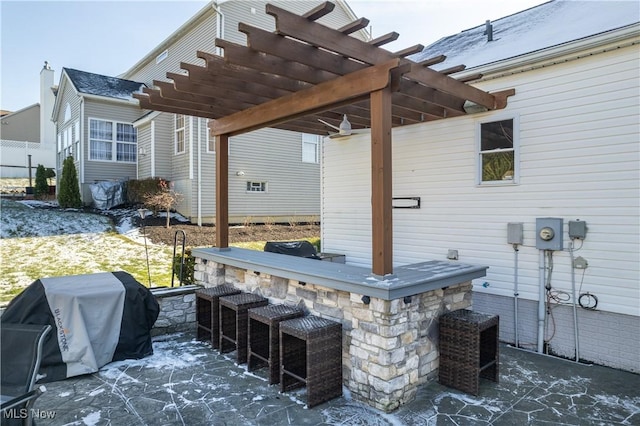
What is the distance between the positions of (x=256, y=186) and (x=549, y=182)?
9536 millimetres

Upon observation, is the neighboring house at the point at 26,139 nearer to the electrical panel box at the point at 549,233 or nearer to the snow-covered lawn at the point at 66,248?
the snow-covered lawn at the point at 66,248

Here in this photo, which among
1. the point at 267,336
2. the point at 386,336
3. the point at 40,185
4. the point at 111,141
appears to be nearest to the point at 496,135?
the point at 386,336

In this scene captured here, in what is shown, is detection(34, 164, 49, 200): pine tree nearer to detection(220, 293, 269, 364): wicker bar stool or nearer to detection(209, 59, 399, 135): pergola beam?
detection(209, 59, 399, 135): pergola beam

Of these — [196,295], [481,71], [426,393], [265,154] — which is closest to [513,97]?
[481,71]

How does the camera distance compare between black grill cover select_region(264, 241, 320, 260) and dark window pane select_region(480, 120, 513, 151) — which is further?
black grill cover select_region(264, 241, 320, 260)

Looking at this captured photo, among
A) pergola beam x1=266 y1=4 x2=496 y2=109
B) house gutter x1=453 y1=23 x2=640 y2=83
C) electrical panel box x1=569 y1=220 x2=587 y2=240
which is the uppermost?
house gutter x1=453 y1=23 x2=640 y2=83

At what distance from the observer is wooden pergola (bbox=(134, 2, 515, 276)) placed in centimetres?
304

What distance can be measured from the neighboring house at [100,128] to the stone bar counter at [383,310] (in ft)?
37.3

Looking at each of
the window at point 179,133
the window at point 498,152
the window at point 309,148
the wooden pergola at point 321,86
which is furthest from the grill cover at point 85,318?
the window at point 309,148

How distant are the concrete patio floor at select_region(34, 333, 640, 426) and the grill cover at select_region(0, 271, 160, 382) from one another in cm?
15

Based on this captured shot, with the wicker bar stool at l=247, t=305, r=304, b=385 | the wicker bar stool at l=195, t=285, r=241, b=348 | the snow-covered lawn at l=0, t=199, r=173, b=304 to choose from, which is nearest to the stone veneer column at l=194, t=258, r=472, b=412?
the wicker bar stool at l=247, t=305, r=304, b=385

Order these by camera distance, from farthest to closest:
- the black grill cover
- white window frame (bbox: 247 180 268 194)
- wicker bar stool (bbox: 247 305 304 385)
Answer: white window frame (bbox: 247 180 268 194), the black grill cover, wicker bar stool (bbox: 247 305 304 385)

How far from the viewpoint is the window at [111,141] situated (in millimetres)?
13219

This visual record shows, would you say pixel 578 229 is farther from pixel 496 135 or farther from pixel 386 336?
pixel 386 336
